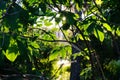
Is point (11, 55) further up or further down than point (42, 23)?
further down

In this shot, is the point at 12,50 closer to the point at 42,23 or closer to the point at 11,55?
the point at 11,55

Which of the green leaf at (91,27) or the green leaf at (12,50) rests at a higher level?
the green leaf at (91,27)

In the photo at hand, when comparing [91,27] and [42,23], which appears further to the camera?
[42,23]

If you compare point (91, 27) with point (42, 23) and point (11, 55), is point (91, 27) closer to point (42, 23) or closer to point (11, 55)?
point (11, 55)

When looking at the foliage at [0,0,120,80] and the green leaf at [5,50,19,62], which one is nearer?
the foliage at [0,0,120,80]

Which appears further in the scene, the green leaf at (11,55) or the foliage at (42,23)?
the green leaf at (11,55)

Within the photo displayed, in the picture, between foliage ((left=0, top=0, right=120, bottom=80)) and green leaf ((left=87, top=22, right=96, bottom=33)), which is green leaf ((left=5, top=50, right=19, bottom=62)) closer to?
foliage ((left=0, top=0, right=120, bottom=80))

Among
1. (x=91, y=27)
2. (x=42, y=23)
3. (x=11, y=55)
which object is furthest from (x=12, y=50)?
(x=42, y=23)

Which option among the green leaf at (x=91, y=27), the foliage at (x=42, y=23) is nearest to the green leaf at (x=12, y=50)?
the foliage at (x=42, y=23)

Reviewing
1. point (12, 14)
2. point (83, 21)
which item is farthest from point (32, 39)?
point (12, 14)

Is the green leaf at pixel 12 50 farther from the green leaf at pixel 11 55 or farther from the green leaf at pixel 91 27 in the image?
the green leaf at pixel 91 27

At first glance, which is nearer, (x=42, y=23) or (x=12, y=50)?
(x=12, y=50)

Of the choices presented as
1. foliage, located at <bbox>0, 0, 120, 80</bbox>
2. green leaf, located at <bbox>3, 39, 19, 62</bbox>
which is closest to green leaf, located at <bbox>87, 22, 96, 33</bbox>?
foliage, located at <bbox>0, 0, 120, 80</bbox>

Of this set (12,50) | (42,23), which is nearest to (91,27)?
(12,50)
